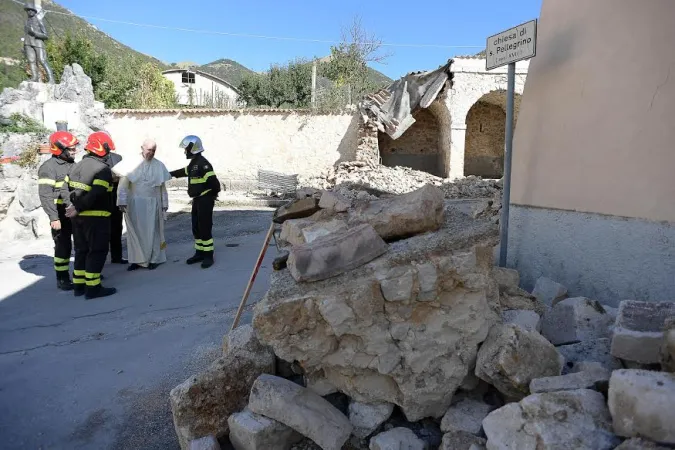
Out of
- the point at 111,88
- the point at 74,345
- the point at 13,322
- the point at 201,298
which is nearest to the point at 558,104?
the point at 201,298

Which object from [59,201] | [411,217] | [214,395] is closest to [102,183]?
[59,201]

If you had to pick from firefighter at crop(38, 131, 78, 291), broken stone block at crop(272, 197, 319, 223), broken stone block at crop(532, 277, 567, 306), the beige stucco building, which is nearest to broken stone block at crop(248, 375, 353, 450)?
broken stone block at crop(272, 197, 319, 223)

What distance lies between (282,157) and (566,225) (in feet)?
43.2

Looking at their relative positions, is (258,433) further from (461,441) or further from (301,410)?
(461,441)

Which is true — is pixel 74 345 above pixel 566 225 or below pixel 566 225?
below

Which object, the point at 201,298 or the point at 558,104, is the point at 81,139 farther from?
the point at 558,104

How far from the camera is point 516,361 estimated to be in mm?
1928

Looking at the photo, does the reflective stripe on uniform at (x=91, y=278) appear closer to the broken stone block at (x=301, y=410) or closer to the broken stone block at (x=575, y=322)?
the broken stone block at (x=301, y=410)

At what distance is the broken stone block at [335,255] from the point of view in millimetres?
2160

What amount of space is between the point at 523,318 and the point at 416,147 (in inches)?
633

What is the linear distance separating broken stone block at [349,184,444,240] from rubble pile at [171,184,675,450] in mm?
126

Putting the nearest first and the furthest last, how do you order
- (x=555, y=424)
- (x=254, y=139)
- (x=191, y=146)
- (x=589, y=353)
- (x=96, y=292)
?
1. (x=555, y=424)
2. (x=589, y=353)
3. (x=96, y=292)
4. (x=191, y=146)
5. (x=254, y=139)

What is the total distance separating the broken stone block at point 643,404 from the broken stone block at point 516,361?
38 centimetres

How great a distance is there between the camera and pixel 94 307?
4449 millimetres
